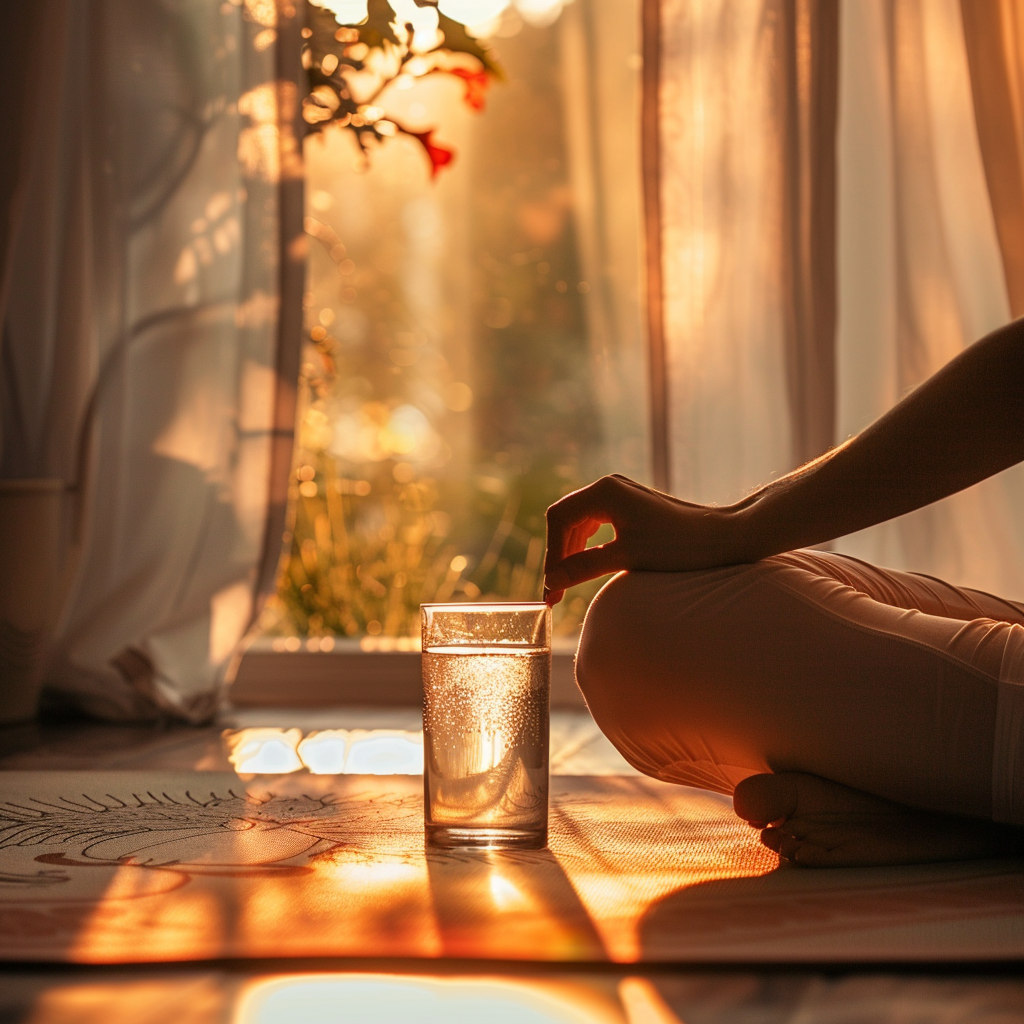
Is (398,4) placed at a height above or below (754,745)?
above

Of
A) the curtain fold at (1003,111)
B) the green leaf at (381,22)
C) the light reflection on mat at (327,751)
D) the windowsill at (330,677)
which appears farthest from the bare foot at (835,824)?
the green leaf at (381,22)

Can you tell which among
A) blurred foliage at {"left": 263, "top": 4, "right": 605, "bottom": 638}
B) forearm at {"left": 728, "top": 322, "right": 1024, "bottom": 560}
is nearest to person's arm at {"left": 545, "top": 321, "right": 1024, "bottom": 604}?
forearm at {"left": 728, "top": 322, "right": 1024, "bottom": 560}

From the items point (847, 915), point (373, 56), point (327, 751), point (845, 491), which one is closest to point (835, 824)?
point (847, 915)

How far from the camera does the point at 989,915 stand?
79cm

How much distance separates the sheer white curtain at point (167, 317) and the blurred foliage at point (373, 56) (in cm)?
11

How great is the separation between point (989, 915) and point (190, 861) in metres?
0.61

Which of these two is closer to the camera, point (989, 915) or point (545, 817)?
point (989, 915)

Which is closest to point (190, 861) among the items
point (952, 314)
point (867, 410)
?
point (867, 410)

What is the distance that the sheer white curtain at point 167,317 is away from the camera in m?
2.05

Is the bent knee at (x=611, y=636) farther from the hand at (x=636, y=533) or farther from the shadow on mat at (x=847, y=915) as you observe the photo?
the shadow on mat at (x=847, y=915)

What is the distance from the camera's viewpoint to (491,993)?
0.65 m

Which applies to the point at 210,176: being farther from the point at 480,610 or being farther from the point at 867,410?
the point at 480,610

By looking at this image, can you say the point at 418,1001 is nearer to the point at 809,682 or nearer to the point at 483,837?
the point at 483,837

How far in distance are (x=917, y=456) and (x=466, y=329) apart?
173 centimetres
